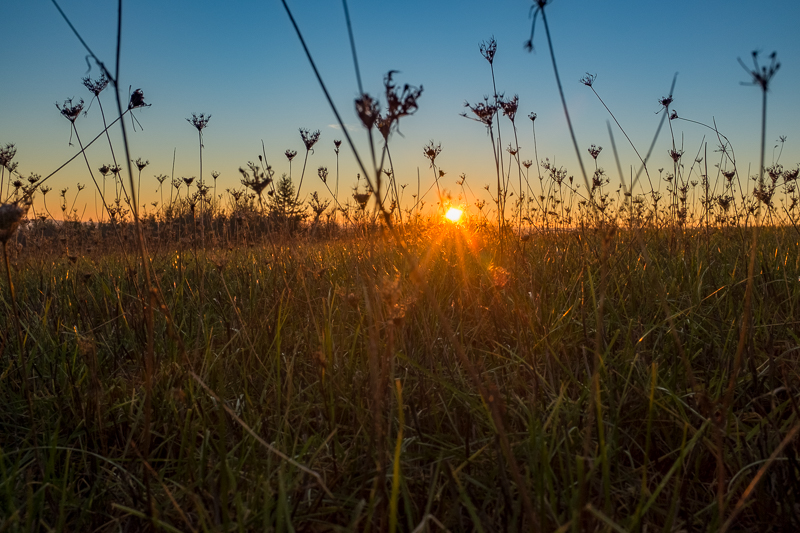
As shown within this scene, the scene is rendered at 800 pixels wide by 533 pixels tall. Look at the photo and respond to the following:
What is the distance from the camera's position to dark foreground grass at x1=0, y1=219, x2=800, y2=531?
0.88 m

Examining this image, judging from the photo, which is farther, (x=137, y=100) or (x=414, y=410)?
Result: (x=137, y=100)

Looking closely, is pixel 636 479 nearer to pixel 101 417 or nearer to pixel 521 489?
pixel 521 489

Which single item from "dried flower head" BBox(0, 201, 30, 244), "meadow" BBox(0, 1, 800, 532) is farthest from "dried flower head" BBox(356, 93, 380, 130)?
"dried flower head" BBox(0, 201, 30, 244)

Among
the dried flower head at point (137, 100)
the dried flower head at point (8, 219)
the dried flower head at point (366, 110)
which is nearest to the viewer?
the dried flower head at point (366, 110)

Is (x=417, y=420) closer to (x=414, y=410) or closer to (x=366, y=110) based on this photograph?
(x=414, y=410)

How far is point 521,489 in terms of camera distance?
0.67m

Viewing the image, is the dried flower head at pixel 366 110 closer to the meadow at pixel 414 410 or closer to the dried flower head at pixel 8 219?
the meadow at pixel 414 410

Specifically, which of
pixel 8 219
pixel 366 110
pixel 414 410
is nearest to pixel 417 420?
pixel 414 410

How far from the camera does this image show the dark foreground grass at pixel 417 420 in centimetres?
88

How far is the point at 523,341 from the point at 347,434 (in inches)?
28.3

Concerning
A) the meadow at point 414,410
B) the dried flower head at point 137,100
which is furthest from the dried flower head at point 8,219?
the dried flower head at point 137,100

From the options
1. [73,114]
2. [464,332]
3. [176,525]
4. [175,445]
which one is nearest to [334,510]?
[176,525]

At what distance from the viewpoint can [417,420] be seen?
3.72 ft

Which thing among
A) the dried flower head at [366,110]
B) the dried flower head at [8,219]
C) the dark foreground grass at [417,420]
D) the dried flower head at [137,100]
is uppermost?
the dried flower head at [137,100]
